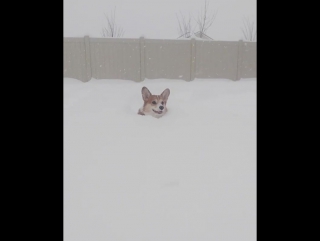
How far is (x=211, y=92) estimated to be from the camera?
719 centimetres

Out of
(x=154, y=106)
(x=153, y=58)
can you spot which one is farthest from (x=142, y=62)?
(x=154, y=106)

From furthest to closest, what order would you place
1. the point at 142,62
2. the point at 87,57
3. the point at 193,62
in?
the point at 193,62, the point at 142,62, the point at 87,57

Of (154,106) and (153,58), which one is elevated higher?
(153,58)

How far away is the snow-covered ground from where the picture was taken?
2188mm

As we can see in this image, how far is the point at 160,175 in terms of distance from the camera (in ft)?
9.78

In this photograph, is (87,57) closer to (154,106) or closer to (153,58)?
(153,58)

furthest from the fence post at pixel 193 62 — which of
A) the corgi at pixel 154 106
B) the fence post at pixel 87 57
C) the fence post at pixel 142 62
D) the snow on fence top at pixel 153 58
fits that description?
the corgi at pixel 154 106

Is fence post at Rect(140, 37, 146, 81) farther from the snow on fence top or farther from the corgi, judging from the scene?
the corgi

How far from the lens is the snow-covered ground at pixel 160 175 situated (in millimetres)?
2188

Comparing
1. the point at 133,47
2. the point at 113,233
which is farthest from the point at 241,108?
the point at 133,47

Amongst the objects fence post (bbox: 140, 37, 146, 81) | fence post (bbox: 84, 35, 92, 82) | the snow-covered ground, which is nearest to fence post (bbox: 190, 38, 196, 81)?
fence post (bbox: 140, 37, 146, 81)

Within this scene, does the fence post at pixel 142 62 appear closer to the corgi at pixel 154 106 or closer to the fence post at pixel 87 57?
the fence post at pixel 87 57

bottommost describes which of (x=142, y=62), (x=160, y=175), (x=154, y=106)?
(x=160, y=175)
